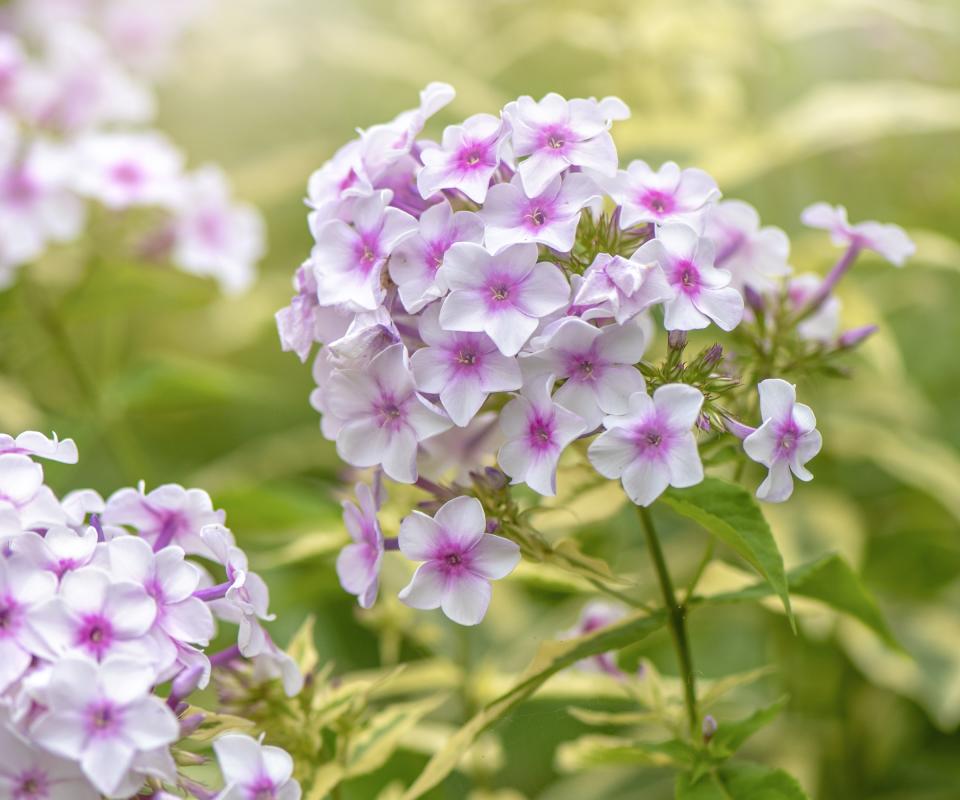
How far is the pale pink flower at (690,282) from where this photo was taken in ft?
2.10

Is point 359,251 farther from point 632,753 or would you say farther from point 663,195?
point 632,753

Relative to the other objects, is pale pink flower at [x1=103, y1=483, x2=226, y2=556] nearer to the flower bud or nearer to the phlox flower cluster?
the flower bud

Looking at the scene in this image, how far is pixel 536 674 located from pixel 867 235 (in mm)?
359

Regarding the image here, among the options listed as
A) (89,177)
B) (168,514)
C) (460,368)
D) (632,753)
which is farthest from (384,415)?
(89,177)

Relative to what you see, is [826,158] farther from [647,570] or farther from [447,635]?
[447,635]

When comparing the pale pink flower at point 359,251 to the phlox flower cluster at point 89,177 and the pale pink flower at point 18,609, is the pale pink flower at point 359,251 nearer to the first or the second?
the pale pink flower at point 18,609

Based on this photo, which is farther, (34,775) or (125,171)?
(125,171)

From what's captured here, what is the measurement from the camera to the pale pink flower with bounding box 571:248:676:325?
0.62m

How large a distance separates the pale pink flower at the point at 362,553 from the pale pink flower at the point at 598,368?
0.15 meters

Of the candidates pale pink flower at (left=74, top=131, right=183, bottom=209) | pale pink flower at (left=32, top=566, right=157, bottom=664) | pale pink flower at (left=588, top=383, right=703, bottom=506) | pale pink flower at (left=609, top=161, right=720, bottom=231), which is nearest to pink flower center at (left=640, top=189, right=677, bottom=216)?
pale pink flower at (left=609, top=161, right=720, bottom=231)

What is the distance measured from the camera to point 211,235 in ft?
4.56

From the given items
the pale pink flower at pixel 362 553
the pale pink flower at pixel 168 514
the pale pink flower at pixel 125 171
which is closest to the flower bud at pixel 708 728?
the pale pink flower at pixel 362 553

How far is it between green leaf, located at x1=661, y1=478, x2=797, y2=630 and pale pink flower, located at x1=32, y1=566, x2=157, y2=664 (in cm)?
28

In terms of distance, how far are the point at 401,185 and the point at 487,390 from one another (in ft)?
0.52
